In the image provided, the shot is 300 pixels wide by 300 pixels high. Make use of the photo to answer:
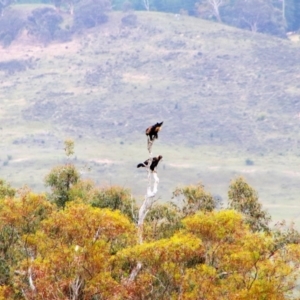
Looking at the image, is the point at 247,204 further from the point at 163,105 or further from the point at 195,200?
the point at 163,105

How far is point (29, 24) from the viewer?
108m

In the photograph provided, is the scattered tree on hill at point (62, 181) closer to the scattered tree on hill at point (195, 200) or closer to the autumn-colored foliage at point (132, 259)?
the scattered tree on hill at point (195, 200)

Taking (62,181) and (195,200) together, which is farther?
(62,181)

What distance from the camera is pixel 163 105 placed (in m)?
89.1

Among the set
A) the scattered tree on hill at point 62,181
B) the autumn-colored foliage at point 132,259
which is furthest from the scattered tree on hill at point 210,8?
the autumn-colored foliage at point 132,259

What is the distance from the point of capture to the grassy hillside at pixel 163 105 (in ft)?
237

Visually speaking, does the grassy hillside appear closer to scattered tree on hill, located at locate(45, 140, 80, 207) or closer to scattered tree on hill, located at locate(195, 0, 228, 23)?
scattered tree on hill, located at locate(195, 0, 228, 23)

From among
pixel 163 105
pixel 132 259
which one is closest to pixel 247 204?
pixel 132 259

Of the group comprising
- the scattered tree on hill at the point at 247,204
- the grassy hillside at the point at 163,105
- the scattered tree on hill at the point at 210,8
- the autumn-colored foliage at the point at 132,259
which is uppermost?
the autumn-colored foliage at the point at 132,259

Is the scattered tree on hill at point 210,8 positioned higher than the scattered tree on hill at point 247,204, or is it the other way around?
the scattered tree on hill at point 247,204

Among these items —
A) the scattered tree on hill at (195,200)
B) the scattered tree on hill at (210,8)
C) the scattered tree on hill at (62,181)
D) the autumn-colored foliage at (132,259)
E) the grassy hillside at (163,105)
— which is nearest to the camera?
the autumn-colored foliage at (132,259)

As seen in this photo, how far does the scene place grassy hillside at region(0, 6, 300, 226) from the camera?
72.3 m

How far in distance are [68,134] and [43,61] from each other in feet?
64.3

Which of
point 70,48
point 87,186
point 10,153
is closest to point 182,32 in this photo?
point 70,48
